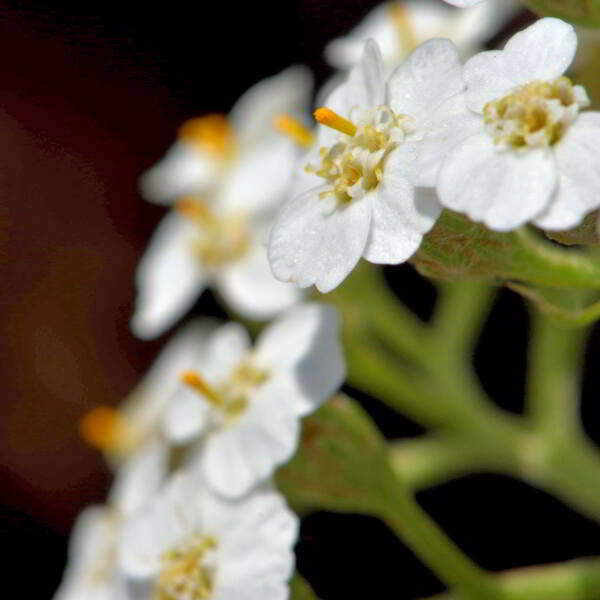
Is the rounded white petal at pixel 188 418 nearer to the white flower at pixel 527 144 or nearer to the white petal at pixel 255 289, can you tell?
the white petal at pixel 255 289

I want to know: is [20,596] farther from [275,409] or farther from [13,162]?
[275,409]

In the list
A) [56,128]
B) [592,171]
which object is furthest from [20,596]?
[592,171]

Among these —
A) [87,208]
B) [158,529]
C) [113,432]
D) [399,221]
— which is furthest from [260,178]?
[87,208]

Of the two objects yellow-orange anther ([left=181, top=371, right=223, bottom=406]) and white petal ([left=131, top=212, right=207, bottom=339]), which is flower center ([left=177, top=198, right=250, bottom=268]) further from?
yellow-orange anther ([left=181, top=371, right=223, bottom=406])

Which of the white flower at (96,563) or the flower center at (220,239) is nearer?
the white flower at (96,563)

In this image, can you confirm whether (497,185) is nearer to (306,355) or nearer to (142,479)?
(306,355)

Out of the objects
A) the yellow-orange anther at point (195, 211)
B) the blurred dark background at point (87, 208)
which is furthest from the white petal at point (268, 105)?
the blurred dark background at point (87, 208)

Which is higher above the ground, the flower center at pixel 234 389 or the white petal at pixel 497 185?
the white petal at pixel 497 185

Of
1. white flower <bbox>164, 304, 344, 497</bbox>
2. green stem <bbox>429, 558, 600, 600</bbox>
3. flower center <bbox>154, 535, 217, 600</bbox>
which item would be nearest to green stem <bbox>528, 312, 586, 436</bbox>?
green stem <bbox>429, 558, 600, 600</bbox>
